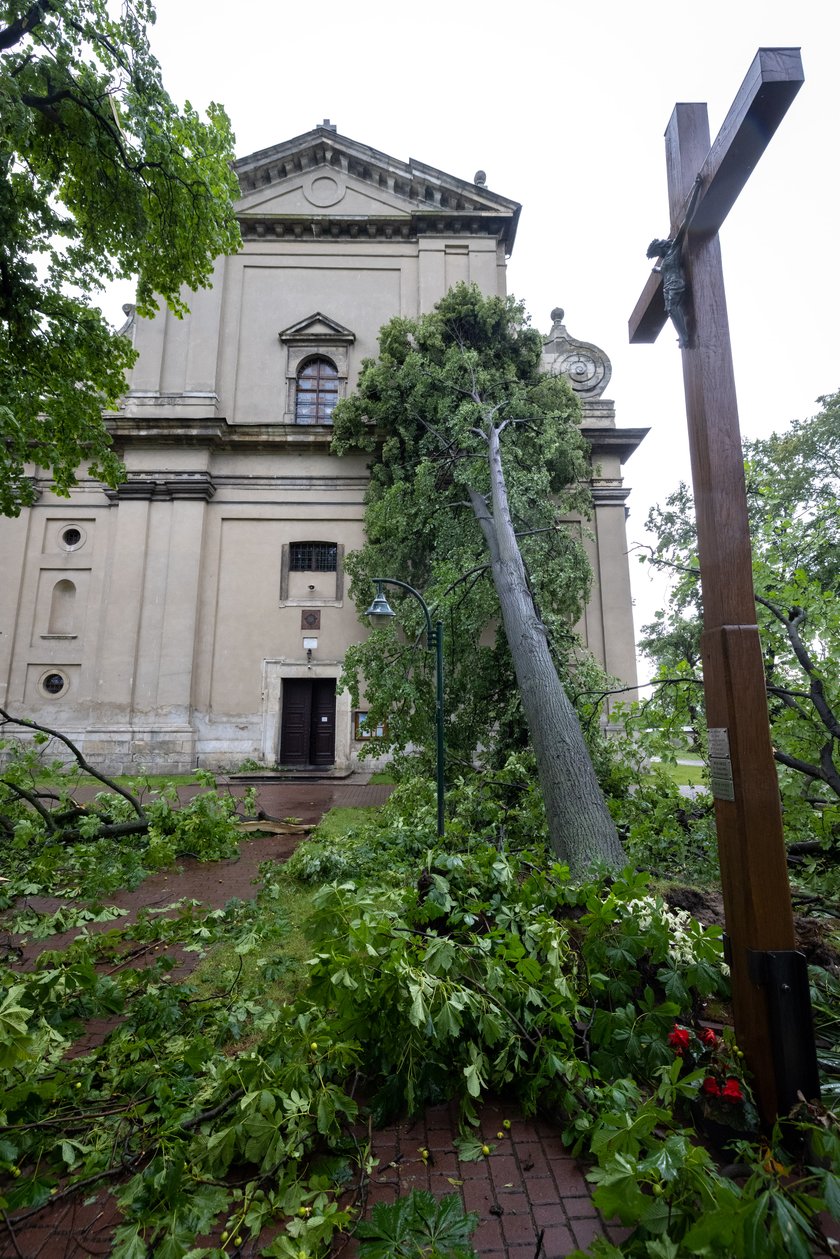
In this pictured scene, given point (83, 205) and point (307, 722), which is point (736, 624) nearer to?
point (83, 205)

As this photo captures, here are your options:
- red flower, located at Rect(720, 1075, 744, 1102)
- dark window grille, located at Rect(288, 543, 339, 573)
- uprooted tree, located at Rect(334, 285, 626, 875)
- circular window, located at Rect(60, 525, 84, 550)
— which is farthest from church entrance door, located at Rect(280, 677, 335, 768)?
red flower, located at Rect(720, 1075, 744, 1102)

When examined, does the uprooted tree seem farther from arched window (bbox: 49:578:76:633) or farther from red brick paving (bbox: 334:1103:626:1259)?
arched window (bbox: 49:578:76:633)

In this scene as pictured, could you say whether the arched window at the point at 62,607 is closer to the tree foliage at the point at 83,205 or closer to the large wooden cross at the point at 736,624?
the tree foliage at the point at 83,205

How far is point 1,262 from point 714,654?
8.67 meters

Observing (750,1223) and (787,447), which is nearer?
(750,1223)

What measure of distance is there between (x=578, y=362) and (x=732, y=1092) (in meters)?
18.3

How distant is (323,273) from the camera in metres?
18.3

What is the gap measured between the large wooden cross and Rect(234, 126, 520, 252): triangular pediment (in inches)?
699

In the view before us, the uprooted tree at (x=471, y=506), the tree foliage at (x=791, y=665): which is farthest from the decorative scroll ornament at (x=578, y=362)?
the tree foliage at (x=791, y=665)

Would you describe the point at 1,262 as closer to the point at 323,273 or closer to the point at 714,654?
the point at 714,654

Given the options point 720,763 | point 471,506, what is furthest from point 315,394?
point 720,763

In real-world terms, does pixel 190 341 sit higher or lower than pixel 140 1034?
higher

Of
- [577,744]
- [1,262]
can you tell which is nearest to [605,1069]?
[577,744]

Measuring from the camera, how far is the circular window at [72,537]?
1650 cm
